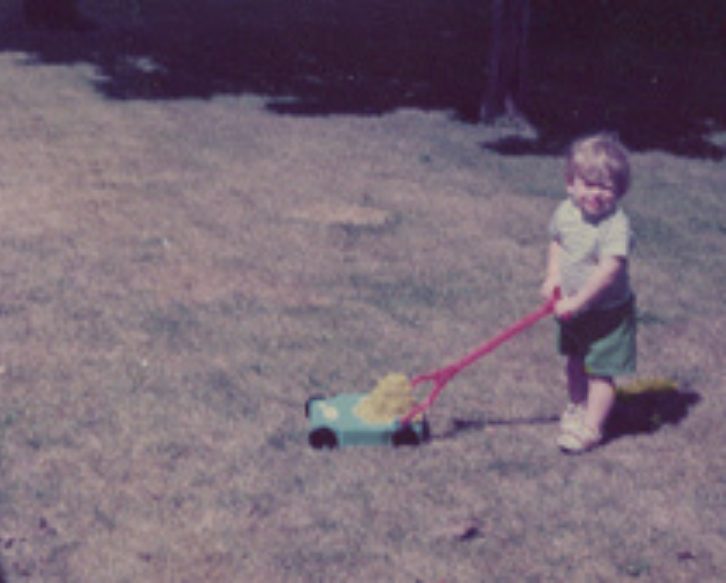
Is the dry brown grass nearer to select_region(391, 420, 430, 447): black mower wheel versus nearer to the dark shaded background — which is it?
select_region(391, 420, 430, 447): black mower wheel

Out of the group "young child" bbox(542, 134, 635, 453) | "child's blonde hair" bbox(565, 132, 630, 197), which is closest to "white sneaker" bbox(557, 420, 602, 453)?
"young child" bbox(542, 134, 635, 453)

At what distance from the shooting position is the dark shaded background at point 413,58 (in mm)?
12102

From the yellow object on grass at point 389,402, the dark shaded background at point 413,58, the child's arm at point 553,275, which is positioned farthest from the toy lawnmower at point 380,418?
the dark shaded background at point 413,58

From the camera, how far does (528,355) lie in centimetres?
545

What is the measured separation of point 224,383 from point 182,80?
887 cm

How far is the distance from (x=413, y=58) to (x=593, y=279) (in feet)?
40.6

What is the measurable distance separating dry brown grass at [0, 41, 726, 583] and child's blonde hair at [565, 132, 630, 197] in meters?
1.29

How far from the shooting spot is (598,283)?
3945 millimetres

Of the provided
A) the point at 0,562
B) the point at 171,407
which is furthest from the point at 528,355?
the point at 0,562

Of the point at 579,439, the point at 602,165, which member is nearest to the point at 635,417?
the point at 579,439

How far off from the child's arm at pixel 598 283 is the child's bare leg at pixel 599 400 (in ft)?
1.61

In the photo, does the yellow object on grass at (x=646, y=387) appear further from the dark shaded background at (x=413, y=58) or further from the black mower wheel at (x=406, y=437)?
the dark shaded background at (x=413, y=58)

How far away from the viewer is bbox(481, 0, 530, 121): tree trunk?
10.9m

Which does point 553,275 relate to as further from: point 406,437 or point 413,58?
point 413,58
